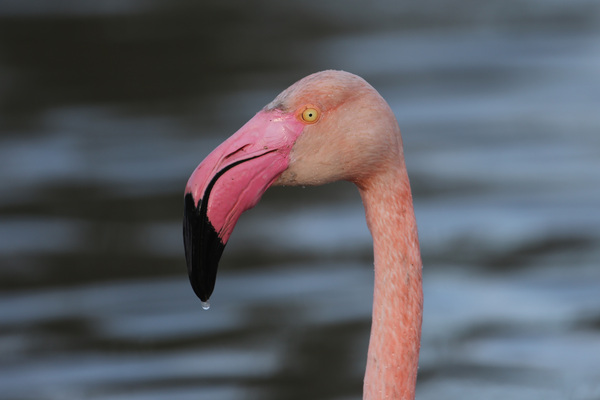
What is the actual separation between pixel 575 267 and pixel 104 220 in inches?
123

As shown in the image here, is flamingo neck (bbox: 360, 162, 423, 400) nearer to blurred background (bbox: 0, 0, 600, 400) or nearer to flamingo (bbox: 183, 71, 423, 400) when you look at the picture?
flamingo (bbox: 183, 71, 423, 400)

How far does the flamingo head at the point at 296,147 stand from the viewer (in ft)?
10.6

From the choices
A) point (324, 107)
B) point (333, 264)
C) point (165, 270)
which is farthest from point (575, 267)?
point (324, 107)

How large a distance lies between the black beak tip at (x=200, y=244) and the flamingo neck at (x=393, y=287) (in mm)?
490

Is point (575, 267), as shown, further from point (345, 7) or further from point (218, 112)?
point (345, 7)

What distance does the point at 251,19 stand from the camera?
11.7 m

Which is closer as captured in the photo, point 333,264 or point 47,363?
point 47,363

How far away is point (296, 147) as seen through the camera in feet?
10.8

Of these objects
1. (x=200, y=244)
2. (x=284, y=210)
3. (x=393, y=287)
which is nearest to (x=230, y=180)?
(x=200, y=244)

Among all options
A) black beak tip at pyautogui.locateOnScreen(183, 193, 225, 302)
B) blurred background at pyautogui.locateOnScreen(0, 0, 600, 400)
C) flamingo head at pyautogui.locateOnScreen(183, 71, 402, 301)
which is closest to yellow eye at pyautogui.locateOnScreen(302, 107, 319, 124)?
flamingo head at pyautogui.locateOnScreen(183, 71, 402, 301)

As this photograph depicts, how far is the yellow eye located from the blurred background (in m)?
2.75

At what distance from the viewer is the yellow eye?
10.8 feet

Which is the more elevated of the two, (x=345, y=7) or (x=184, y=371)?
(x=345, y=7)

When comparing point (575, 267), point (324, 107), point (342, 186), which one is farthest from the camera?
point (342, 186)
